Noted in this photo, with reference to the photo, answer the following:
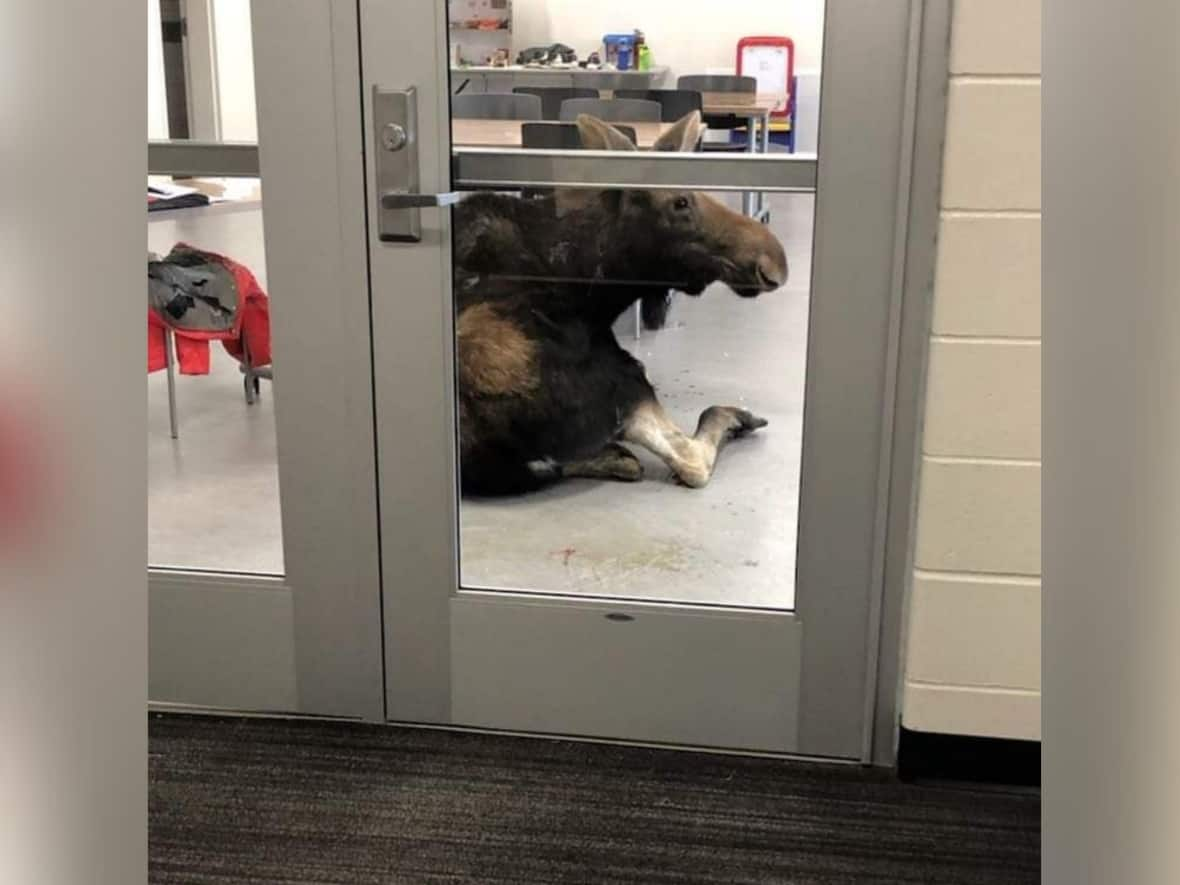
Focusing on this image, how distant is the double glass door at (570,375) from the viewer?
2.11 meters

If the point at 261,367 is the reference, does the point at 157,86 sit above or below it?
above

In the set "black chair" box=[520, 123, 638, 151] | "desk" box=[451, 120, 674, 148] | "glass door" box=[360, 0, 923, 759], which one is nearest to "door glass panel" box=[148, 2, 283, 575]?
"glass door" box=[360, 0, 923, 759]

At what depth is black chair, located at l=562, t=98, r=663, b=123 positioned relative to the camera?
2.16 meters

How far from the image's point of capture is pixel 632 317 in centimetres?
232

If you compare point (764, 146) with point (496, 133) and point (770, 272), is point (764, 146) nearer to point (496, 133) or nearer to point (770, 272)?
point (770, 272)

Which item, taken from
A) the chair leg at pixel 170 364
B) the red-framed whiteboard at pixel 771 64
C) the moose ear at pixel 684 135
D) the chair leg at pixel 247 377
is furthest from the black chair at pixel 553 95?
the chair leg at pixel 170 364

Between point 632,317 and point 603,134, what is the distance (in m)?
0.34

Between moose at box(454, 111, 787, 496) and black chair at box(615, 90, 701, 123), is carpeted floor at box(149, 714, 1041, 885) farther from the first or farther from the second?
black chair at box(615, 90, 701, 123)

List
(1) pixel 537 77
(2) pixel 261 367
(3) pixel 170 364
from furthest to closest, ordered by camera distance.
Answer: (3) pixel 170 364
(2) pixel 261 367
(1) pixel 537 77

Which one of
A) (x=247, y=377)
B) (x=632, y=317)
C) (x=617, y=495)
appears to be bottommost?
(x=617, y=495)

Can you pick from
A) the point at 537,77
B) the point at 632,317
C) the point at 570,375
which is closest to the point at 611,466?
the point at 570,375

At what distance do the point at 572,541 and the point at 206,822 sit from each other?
822mm
